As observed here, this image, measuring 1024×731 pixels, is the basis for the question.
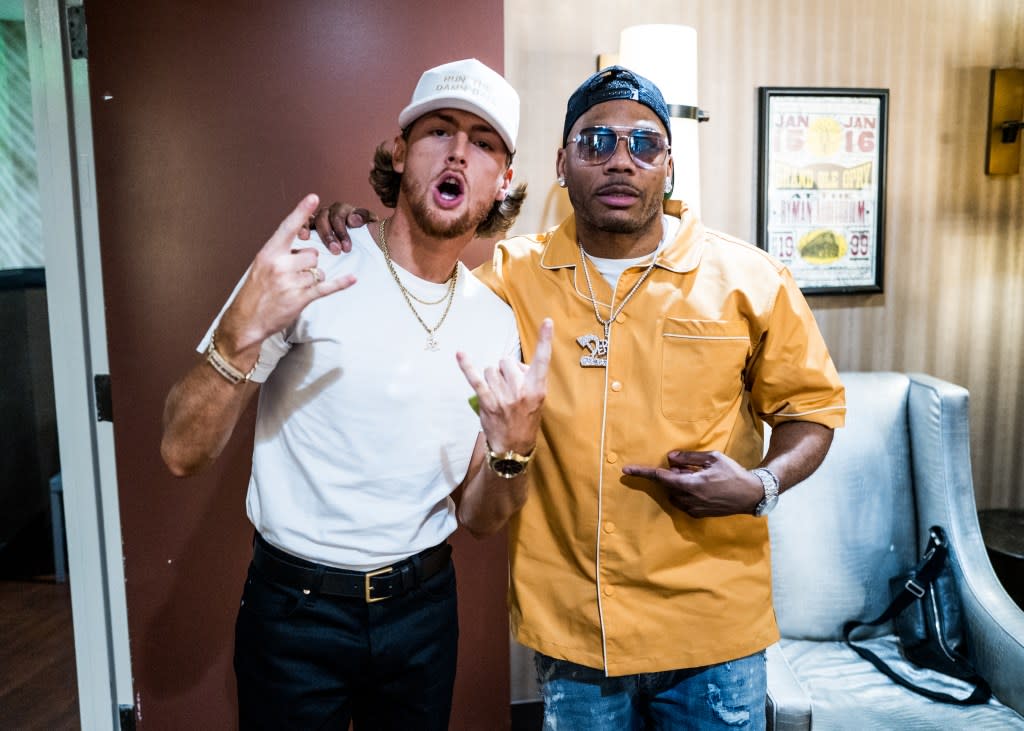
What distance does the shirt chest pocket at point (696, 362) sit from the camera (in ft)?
5.06

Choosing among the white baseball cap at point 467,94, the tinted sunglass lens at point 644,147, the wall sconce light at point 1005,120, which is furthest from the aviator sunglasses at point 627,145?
the wall sconce light at point 1005,120

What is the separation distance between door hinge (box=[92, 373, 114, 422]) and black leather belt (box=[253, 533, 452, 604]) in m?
0.91

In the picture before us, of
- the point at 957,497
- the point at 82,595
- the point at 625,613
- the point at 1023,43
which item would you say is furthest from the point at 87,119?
the point at 1023,43

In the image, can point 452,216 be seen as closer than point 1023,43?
Yes

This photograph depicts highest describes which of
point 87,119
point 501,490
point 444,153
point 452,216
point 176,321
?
point 87,119

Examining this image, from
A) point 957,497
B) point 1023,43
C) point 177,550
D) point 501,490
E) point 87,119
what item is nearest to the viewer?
point 501,490

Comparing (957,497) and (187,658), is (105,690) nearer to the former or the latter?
(187,658)

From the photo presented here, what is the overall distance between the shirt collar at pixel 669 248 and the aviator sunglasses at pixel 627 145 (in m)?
0.17

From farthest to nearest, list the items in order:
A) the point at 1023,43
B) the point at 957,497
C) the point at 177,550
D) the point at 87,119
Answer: the point at 1023,43 < the point at 957,497 < the point at 177,550 < the point at 87,119

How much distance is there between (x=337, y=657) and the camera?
1441 millimetres

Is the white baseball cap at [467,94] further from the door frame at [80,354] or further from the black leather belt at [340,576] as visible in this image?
the door frame at [80,354]

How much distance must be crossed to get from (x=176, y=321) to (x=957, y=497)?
2.34 meters

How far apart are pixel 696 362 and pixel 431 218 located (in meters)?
0.59

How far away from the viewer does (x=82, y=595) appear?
2207mm
